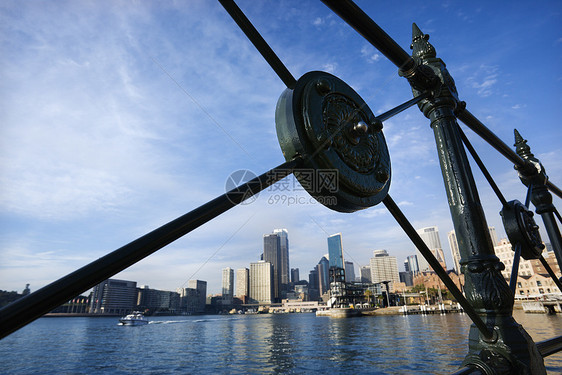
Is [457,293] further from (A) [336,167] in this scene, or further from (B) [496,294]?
(A) [336,167]

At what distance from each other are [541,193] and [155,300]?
396 ft

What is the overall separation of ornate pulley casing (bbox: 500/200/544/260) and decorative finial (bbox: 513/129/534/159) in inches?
57.9

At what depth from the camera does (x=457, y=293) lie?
1.66 m

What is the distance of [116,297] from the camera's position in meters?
96.5

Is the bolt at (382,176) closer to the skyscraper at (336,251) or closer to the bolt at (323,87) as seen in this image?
the bolt at (323,87)

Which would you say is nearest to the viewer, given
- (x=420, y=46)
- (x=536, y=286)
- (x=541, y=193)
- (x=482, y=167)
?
(x=482, y=167)

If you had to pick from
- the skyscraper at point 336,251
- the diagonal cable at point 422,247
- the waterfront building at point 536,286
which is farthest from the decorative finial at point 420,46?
the skyscraper at point 336,251

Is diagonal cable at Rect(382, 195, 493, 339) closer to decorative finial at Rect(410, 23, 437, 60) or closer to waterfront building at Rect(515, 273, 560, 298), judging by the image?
decorative finial at Rect(410, 23, 437, 60)

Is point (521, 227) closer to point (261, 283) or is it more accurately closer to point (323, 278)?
point (261, 283)

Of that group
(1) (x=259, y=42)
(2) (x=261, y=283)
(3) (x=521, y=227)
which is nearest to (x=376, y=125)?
(1) (x=259, y=42)

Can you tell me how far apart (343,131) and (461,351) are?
85.8 feet

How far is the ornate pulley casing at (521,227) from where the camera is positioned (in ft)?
7.62

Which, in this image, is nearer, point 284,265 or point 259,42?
point 259,42

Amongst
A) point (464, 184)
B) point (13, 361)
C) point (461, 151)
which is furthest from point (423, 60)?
point (13, 361)
